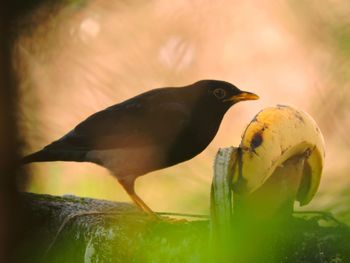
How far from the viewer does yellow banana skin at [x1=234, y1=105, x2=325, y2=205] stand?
50 centimetres

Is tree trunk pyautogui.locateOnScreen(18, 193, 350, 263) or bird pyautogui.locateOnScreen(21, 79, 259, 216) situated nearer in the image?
tree trunk pyautogui.locateOnScreen(18, 193, 350, 263)

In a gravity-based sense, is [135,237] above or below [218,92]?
below

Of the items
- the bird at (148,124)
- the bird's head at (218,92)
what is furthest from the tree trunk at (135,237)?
the bird's head at (218,92)

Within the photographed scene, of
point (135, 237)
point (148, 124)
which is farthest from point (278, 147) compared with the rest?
point (148, 124)

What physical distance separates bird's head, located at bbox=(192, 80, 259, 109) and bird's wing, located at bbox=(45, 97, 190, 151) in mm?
53

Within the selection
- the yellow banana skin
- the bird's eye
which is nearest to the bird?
the bird's eye

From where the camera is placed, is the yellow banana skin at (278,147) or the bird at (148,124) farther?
the bird at (148,124)

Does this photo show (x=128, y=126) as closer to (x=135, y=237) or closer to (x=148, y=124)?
(x=148, y=124)

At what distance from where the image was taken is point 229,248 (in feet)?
0.75

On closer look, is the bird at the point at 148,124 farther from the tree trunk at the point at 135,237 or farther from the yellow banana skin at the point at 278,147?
the yellow banana skin at the point at 278,147

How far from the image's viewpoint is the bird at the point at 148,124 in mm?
989

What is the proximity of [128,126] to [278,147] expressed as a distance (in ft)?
1.66

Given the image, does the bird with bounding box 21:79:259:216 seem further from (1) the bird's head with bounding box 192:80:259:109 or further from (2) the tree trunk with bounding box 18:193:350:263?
(2) the tree trunk with bounding box 18:193:350:263

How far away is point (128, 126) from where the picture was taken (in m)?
1.02
